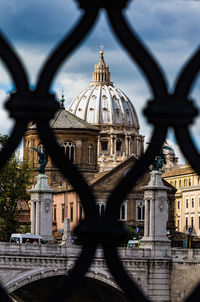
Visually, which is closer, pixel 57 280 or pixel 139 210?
pixel 57 280

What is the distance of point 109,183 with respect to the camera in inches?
3187

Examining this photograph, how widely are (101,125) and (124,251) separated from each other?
108 metres

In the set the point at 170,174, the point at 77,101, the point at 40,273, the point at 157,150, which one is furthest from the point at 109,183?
the point at 77,101

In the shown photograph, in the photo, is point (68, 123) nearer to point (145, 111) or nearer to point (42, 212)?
point (42, 212)

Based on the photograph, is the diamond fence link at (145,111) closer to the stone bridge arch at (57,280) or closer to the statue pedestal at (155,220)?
the stone bridge arch at (57,280)

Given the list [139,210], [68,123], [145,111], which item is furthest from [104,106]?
[145,111]

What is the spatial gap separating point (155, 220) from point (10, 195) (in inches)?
640

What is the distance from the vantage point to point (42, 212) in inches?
2216

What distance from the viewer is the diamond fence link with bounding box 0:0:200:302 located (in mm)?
3021

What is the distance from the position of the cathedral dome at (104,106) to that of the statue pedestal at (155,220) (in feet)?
346

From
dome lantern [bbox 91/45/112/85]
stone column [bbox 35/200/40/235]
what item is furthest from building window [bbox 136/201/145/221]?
dome lantern [bbox 91/45/112/85]

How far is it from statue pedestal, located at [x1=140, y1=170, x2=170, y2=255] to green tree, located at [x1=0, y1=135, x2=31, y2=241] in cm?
1414

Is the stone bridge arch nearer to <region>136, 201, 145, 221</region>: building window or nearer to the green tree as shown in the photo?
the green tree

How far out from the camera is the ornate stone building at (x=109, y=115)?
156875 mm
